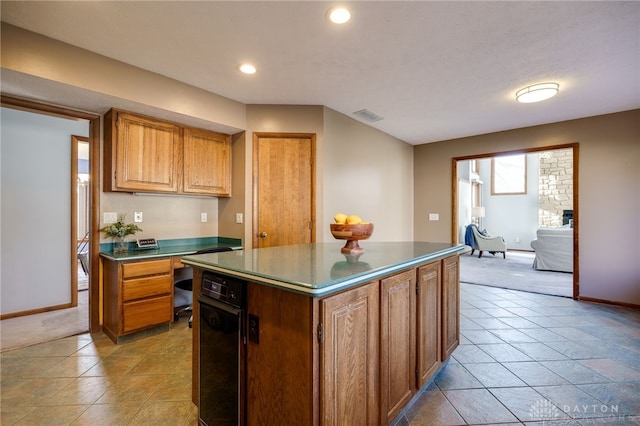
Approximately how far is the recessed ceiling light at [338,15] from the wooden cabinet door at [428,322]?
1.68 m

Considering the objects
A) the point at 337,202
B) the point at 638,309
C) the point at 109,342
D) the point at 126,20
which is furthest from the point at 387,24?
the point at 638,309

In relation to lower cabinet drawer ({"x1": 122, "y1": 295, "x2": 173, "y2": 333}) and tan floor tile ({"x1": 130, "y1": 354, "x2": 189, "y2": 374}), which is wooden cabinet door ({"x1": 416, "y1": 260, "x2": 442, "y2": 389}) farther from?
lower cabinet drawer ({"x1": 122, "y1": 295, "x2": 173, "y2": 333})

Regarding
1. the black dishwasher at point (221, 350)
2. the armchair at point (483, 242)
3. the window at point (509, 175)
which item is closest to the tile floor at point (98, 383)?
the black dishwasher at point (221, 350)

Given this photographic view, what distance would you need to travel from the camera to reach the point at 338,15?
188 cm

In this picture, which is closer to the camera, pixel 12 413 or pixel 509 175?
pixel 12 413

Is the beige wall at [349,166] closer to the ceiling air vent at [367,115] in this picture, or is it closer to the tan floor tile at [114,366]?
the ceiling air vent at [367,115]

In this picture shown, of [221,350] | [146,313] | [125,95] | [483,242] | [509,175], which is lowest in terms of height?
[146,313]

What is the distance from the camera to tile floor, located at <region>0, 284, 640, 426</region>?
1654 mm

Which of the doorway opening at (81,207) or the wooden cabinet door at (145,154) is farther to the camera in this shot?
the doorway opening at (81,207)

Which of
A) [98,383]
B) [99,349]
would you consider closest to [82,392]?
A: [98,383]

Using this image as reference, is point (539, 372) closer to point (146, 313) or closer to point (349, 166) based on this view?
point (349, 166)

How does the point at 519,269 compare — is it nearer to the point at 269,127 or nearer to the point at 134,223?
the point at 269,127

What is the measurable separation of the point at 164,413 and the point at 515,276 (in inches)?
226

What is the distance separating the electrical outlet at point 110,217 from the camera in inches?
112
